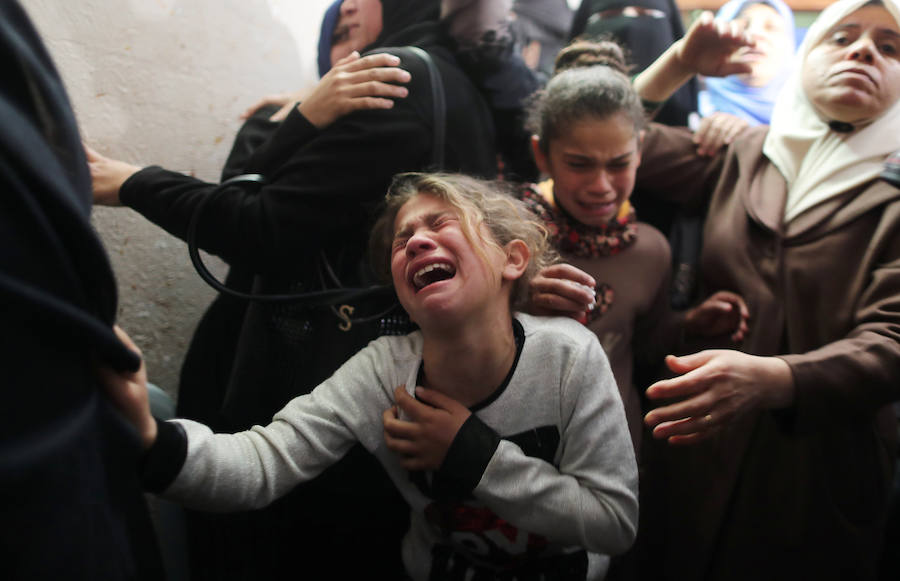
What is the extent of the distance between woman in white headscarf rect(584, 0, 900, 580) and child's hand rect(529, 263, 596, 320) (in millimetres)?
136

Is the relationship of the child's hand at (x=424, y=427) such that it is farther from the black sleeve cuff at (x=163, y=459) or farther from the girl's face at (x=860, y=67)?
the girl's face at (x=860, y=67)

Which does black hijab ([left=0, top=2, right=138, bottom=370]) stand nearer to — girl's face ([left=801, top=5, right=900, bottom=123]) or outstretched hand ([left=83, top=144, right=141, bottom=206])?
outstretched hand ([left=83, top=144, right=141, bottom=206])

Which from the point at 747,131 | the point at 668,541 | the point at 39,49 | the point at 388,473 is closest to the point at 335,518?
the point at 388,473

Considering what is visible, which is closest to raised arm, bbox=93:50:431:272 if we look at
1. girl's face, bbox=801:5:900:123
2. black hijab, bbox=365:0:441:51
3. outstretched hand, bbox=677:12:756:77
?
black hijab, bbox=365:0:441:51

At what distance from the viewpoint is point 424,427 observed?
0.55m

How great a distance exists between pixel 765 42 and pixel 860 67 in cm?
32

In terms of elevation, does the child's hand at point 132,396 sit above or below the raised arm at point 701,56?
below

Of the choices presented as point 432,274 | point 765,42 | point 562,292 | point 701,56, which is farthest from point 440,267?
point 765,42

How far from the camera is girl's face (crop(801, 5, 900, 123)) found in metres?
0.62

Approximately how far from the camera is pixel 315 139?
0.65 meters

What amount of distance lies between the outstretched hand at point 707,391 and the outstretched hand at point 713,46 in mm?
423

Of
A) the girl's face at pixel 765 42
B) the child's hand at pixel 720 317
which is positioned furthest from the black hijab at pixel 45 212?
the girl's face at pixel 765 42

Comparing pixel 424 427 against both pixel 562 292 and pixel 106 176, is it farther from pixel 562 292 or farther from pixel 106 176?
pixel 106 176

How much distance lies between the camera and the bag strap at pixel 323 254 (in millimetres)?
641
